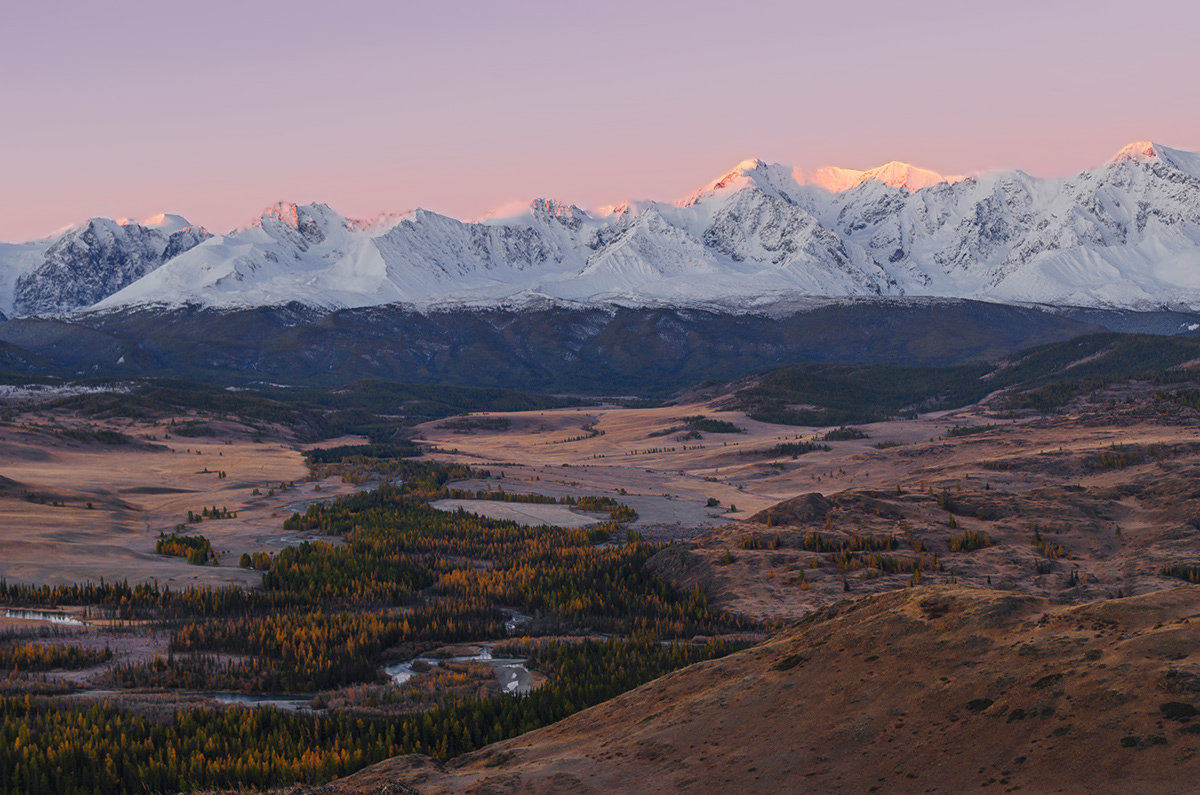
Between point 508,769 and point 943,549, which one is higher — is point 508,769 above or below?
above

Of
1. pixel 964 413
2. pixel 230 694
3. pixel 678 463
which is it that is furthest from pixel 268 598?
pixel 964 413

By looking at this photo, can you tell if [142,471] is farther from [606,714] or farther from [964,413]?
[964,413]

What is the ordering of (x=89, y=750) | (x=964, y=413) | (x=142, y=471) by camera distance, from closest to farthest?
(x=89, y=750)
(x=142, y=471)
(x=964, y=413)

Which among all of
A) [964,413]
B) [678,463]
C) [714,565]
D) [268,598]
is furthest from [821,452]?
[268,598]

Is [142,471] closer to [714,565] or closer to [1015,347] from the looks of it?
[714,565]

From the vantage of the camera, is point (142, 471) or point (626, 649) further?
point (142, 471)

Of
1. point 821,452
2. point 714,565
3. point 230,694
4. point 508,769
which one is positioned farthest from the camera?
point 821,452
